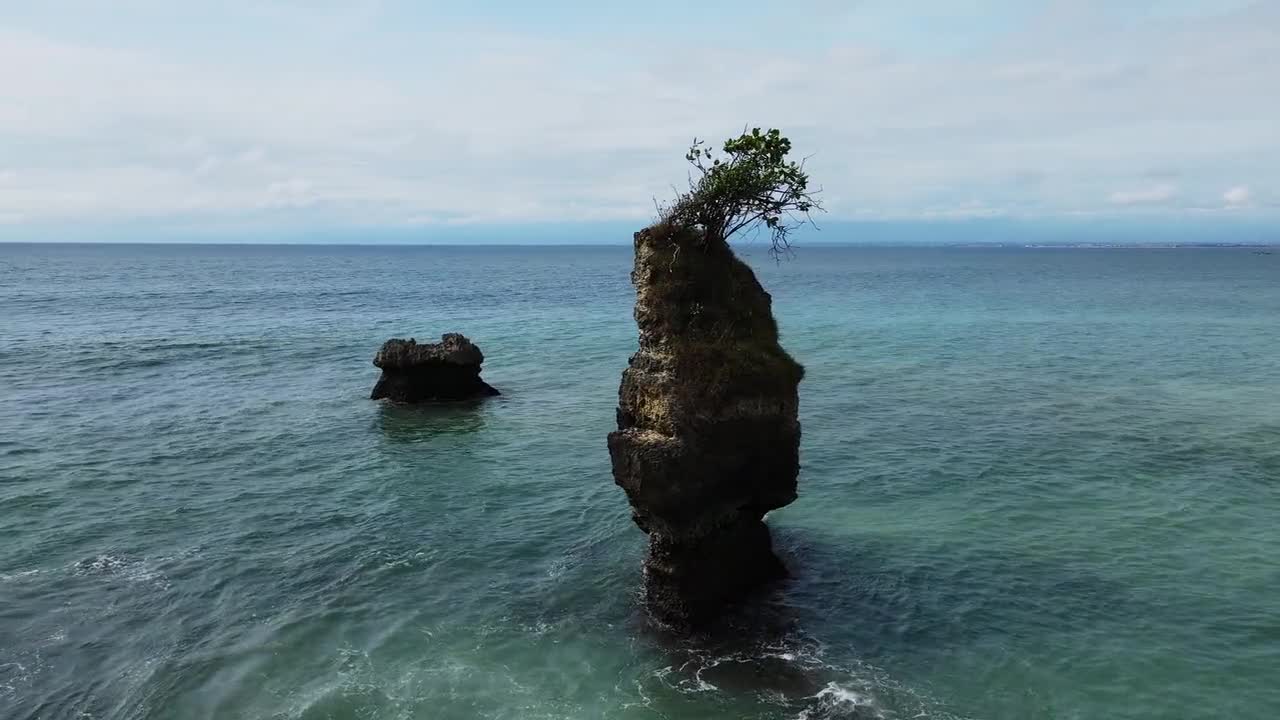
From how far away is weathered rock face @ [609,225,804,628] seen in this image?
863 inches

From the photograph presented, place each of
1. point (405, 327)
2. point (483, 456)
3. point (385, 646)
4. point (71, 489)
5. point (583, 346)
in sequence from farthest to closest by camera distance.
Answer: point (405, 327) < point (583, 346) < point (483, 456) < point (71, 489) < point (385, 646)

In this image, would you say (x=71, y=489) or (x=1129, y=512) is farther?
(x=71, y=489)

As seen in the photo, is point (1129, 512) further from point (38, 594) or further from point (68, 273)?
point (68, 273)

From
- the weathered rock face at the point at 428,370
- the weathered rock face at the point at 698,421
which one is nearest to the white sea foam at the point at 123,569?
the weathered rock face at the point at 698,421

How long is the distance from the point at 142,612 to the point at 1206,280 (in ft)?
666

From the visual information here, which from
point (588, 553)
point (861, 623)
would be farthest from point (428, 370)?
point (861, 623)

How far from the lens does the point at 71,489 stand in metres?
33.4

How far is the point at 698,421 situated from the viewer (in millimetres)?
21875

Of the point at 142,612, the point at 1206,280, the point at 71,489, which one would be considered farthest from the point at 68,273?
the point at 1206,280

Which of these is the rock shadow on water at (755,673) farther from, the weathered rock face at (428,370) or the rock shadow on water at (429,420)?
the weathered rock face at (428,370)

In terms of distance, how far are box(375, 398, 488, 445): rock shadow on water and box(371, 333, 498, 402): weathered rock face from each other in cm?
88

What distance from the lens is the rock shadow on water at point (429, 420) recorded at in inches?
1693

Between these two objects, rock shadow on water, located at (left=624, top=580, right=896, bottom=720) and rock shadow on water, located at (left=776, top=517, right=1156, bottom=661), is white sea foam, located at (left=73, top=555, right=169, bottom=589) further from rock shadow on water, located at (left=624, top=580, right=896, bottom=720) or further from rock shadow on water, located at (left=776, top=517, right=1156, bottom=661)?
rock shadow on water, located at (left=776, top=517, right=1156, bottom=661)

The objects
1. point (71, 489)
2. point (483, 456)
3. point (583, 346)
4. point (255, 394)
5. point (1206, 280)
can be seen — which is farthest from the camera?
point (1206, 280)
